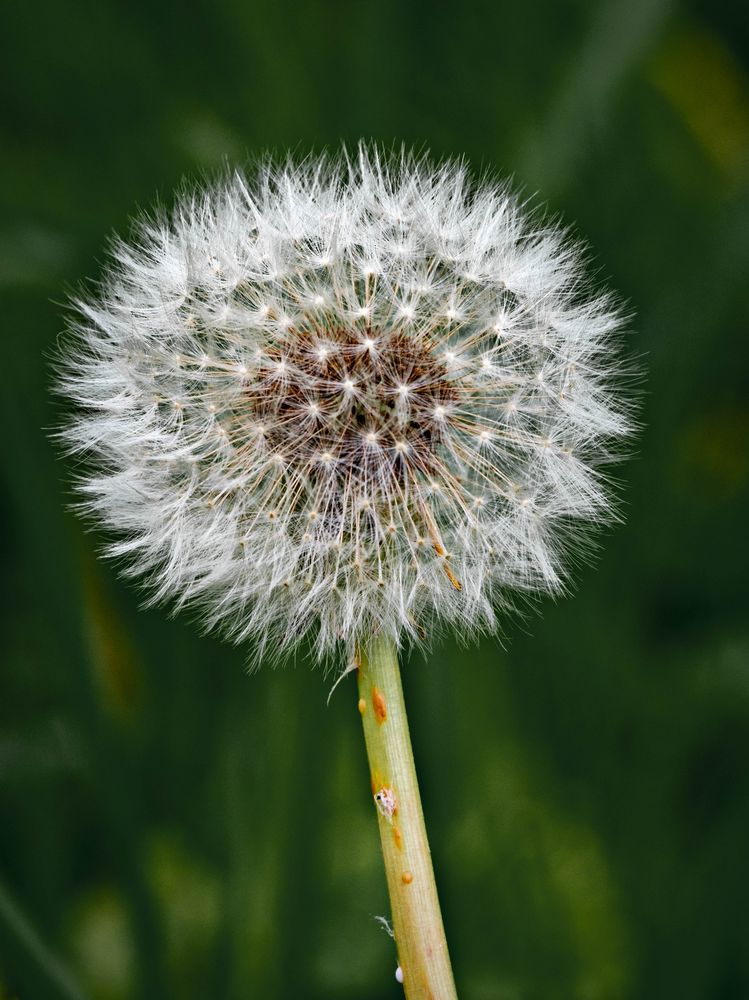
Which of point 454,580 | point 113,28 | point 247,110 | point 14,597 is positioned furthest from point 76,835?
point 113,28

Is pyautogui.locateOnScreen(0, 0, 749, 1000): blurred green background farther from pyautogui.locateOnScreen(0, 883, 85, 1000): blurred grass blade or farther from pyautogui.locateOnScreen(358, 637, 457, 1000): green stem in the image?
pyautogui.locateOnScreen(358, 637, 457, 1000): green stem

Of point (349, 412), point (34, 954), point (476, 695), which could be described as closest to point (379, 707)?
point (349, 412)

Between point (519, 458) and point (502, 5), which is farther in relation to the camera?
point (502, 5)

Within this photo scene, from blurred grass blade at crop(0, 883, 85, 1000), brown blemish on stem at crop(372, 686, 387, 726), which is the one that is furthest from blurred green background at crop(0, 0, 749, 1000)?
brown blemish on stem at crop(372, 686, 387, 726)

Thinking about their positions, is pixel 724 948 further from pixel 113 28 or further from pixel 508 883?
pixel 113 28

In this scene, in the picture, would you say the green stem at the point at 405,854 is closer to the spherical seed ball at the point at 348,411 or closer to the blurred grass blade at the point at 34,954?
the spherical seed ball at the point at 348,411
